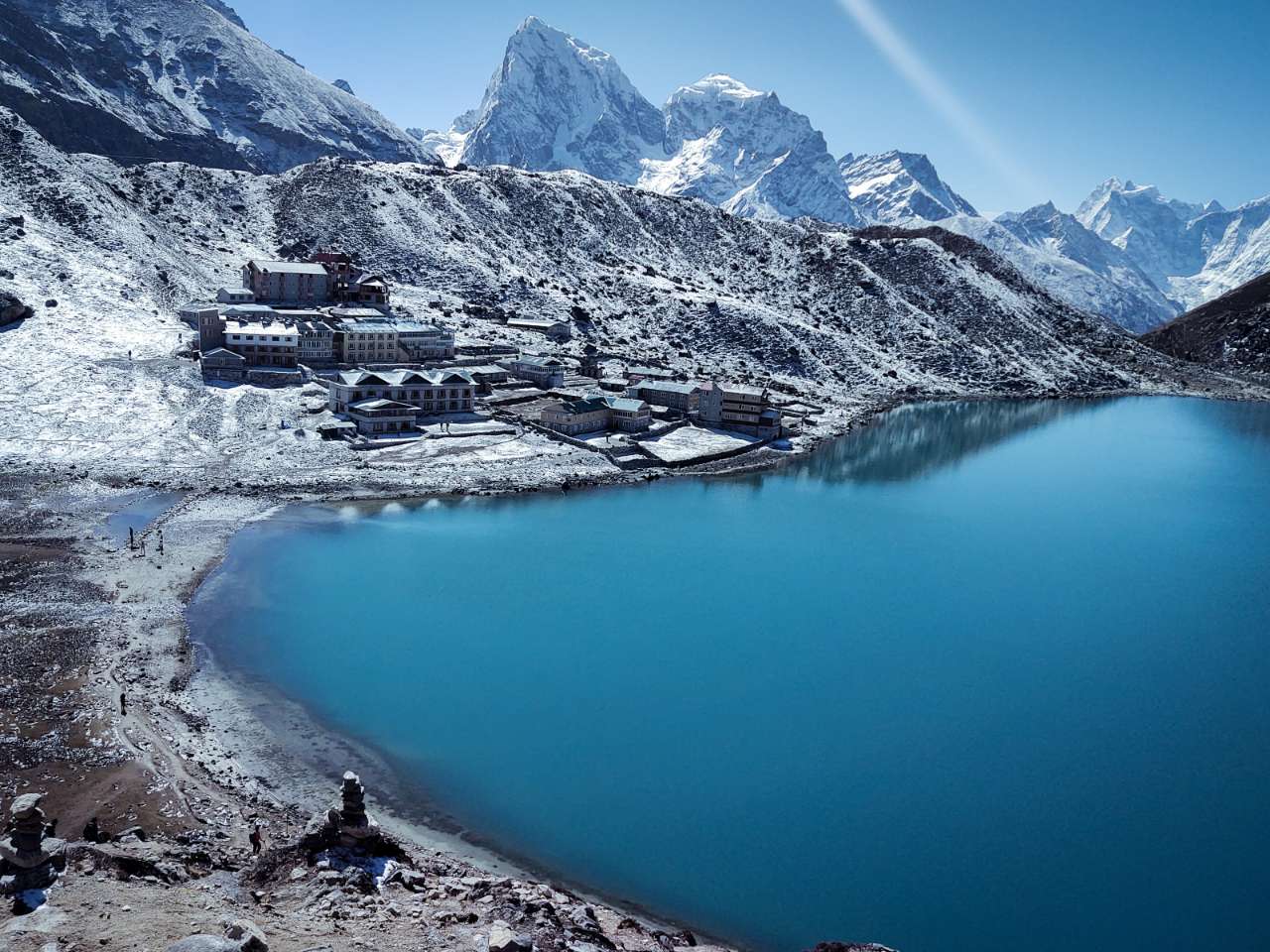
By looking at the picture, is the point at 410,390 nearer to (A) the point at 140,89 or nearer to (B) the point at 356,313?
(B) the point at 356,313

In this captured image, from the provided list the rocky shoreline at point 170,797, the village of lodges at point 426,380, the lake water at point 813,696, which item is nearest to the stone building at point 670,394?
the village of lodges at point 426,380

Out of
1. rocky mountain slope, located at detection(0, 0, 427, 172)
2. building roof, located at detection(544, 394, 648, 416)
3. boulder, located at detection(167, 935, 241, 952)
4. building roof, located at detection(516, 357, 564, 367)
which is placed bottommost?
boulder, located at detection(167, 935, 241, 952)

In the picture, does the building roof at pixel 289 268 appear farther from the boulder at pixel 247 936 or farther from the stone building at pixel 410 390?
the boulder at pixel 247 936

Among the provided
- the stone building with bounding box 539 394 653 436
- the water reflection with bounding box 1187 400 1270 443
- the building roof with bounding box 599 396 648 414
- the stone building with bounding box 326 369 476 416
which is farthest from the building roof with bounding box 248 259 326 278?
the water reflection with bounding box 1187 400 1270 443


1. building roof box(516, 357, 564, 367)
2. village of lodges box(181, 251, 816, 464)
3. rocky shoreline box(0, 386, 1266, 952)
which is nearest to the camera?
rocky shoreline box(0, 386, 1266, 952)

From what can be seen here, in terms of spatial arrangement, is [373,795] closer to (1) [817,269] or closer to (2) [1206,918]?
(2) [1206,918]

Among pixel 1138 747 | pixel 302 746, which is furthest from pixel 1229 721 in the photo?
pixel 302 746

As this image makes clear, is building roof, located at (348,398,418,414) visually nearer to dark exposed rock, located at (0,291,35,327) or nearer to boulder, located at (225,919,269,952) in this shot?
dark exposed rock, located at (0,291,35,327)
